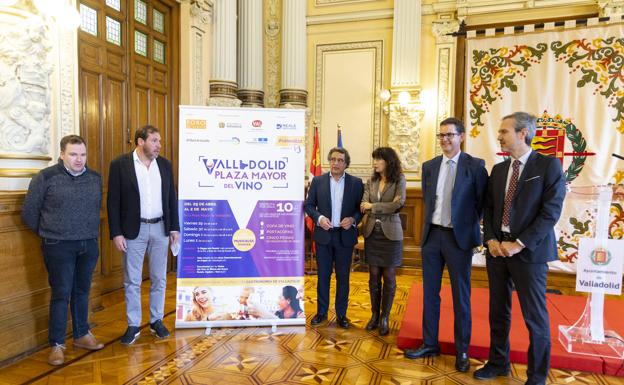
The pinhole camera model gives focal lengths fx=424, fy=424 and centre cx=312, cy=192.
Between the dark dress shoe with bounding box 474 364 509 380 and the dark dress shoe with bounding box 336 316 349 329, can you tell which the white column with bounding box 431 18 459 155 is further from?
the dark dress shoe with bounding box 474 364 509 380

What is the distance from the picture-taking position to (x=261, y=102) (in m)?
5.89

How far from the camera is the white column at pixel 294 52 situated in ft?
19.0

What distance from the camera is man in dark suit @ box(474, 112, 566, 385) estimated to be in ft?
7.08

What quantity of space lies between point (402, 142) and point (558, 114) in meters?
1.82

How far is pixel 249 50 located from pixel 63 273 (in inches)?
157

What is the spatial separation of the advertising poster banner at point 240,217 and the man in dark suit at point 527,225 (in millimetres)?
1454

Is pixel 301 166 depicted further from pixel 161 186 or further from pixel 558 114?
pixel 558 114

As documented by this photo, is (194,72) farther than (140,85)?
Yes

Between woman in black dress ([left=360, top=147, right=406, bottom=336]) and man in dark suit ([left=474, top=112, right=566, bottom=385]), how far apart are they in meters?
0.78

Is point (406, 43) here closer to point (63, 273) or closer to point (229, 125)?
point (229, 125)

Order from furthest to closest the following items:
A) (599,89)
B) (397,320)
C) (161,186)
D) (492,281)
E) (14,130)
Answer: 1. (599,89)
2. (397,320)
3. (161,186)
4. (14,130)
5. (492,281)

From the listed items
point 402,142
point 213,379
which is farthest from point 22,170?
point 402,142

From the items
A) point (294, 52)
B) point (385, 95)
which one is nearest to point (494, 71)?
point (385, 95)

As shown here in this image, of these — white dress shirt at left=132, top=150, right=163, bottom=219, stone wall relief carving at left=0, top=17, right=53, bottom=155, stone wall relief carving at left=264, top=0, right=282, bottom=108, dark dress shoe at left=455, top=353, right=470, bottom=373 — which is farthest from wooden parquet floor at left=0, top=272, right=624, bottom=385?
stone wall relief carving at left=264, top=0, right=282, bottom=108
